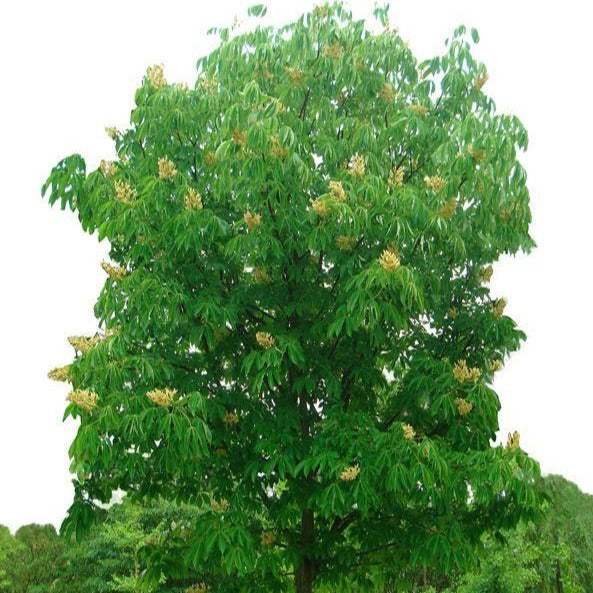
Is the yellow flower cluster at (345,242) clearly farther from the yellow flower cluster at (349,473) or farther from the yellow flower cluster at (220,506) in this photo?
the yellow flower cluster at (220,506)

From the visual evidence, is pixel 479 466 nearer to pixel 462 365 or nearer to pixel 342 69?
pixel 462 365

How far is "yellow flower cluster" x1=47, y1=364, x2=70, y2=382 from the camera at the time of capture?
576cm

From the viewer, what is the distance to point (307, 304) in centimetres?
639

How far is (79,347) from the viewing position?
18.7ft

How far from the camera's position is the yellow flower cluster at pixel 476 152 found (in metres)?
5.70

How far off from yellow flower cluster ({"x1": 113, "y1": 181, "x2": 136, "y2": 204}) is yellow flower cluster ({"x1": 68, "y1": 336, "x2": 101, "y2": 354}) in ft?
3.63

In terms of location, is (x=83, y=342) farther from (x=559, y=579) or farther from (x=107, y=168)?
(x=559, y=579)

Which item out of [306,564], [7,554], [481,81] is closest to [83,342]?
[306,564]

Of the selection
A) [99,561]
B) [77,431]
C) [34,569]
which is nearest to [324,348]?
[77,431]

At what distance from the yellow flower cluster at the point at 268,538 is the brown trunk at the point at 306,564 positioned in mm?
271

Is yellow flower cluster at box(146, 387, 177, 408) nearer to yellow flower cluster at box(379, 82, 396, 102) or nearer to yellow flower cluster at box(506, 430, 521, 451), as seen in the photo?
yellow flower cluster at box(506, 430, 521, 451)

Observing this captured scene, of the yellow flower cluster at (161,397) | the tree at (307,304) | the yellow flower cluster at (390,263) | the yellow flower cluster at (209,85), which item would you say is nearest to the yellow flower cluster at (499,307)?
the tree at (307,304)

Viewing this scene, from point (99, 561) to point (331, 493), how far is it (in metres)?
7.58

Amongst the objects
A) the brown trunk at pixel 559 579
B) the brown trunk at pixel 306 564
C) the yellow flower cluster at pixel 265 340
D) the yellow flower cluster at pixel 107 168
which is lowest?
the brown trunk at pixel 559 579
